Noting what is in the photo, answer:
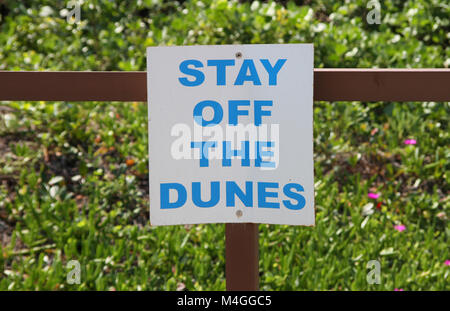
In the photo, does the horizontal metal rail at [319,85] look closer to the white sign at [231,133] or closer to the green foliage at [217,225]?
the white sign at [231,133]

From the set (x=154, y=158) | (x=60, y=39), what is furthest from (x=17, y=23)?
(x=154, y=158)

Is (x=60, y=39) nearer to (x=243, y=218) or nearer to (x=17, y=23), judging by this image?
(x=17, y=23)

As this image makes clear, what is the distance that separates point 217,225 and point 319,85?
1427 millimetres

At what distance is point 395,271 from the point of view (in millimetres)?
2771

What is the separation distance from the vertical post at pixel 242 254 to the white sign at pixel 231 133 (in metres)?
0.06

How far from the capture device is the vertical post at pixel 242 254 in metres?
1.80

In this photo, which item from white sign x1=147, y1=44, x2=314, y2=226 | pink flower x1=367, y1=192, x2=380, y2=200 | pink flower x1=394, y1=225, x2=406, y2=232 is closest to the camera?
white sign x1=147, y1=44, x2=314, y2=226

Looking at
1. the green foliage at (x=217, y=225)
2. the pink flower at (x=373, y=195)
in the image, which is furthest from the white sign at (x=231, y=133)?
the pink flower at (x=373, y=195)

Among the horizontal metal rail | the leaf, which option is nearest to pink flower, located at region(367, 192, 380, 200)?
the horizontal metal rail

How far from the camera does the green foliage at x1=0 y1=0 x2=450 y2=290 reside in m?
2.81

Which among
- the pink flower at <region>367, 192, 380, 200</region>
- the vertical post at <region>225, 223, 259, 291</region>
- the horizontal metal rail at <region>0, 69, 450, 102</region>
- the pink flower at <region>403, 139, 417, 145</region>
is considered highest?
the pink flower at <region>403, 139, 417, 145</region>

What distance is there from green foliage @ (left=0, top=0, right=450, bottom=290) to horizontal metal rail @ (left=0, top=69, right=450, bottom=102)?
1.14 metres

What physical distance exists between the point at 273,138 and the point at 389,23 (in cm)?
323

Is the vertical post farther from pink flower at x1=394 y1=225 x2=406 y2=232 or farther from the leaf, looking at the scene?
the leaf
